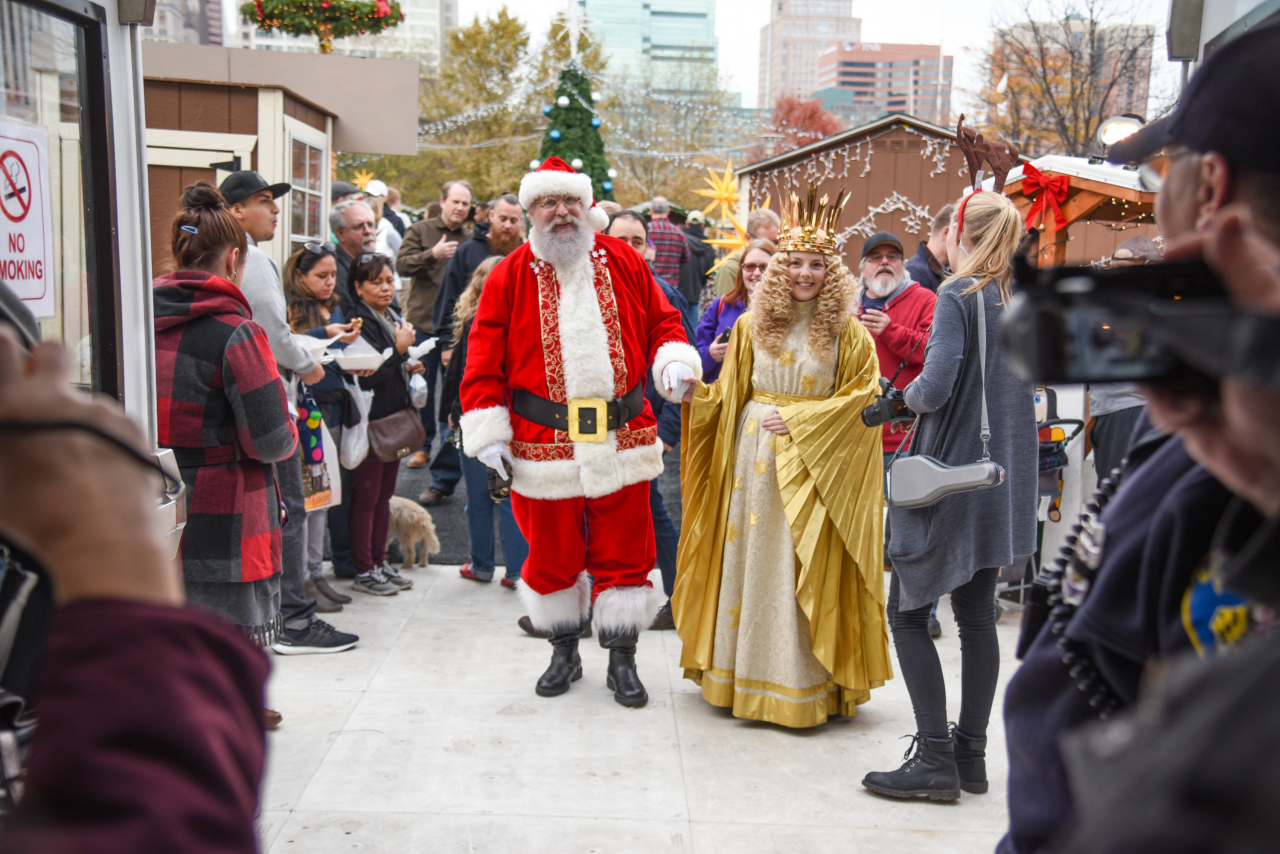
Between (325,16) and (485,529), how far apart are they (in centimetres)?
554

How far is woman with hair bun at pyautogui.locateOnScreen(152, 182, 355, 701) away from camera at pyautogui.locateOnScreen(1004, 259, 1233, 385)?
2674mm

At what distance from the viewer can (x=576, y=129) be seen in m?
14.3

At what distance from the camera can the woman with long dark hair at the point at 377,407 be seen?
4.80 m

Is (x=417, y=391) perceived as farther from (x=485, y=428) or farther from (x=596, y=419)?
(x=596, y=419)

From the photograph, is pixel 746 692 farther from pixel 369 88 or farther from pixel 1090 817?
pixel 369 88

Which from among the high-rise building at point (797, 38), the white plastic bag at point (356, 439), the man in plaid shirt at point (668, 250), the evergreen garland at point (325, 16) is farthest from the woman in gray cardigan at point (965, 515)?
the high-rise building at point (797, 38)

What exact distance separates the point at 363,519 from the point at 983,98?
571 inches

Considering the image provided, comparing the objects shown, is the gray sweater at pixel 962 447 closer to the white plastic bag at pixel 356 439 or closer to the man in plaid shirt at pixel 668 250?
the white plastic bag at pixel 356 439

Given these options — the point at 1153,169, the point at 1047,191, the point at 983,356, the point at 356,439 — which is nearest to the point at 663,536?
the point at 356,439

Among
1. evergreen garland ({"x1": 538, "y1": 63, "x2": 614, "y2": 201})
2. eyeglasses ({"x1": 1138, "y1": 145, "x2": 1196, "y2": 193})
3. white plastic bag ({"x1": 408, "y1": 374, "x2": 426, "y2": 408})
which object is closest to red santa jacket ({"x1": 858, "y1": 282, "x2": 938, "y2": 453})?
white plastic bag ({"x1": 408, "y1": 374, "x2": 426, "y2": 408})

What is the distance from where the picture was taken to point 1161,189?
33.4 inches

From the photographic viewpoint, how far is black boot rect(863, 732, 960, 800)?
9.80 feet

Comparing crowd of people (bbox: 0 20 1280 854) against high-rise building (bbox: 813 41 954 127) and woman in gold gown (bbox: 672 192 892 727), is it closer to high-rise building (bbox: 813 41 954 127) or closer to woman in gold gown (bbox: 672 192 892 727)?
woman in gold gown (bbox: 672 192 892 727)

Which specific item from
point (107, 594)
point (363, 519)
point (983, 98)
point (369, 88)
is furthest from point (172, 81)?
point (983, 98)
